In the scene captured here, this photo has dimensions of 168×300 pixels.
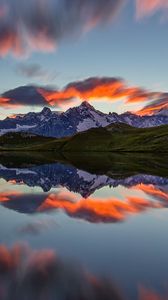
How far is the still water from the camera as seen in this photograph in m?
15.7

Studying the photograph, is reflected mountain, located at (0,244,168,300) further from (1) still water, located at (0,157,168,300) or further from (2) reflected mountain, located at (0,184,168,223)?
(2) reflected mountain, located at (0,184,168,223)

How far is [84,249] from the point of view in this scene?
22.0 m

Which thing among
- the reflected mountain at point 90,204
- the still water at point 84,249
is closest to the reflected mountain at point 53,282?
the still water at point 84,249

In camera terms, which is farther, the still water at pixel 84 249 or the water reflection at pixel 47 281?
the still water at pixel 84 249

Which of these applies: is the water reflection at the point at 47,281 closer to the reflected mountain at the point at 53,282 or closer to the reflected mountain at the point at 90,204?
the reflected mountain at the point at 53,282

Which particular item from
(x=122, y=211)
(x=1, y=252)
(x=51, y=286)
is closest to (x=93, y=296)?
(x=51, y=286)

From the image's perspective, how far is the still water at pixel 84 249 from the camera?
15664 mm

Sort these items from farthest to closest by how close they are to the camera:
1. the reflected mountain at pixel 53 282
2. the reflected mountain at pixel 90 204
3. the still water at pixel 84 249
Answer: the reflected mountain at pixel 90 204 → the still water at pixel 84 249 → the reflected mountain at pixel 53 282

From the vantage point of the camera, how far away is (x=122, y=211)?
3550 cm

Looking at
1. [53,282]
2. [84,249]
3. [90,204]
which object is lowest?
[90,204]

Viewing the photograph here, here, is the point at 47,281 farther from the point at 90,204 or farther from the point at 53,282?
the point at 90,204

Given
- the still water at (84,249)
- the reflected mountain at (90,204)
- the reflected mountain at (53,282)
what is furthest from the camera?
the reflected mountain at (90,204)

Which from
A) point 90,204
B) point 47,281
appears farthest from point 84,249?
point 90,204

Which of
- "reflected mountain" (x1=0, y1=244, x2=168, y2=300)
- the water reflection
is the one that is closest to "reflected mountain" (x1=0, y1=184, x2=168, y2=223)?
the water reflection
